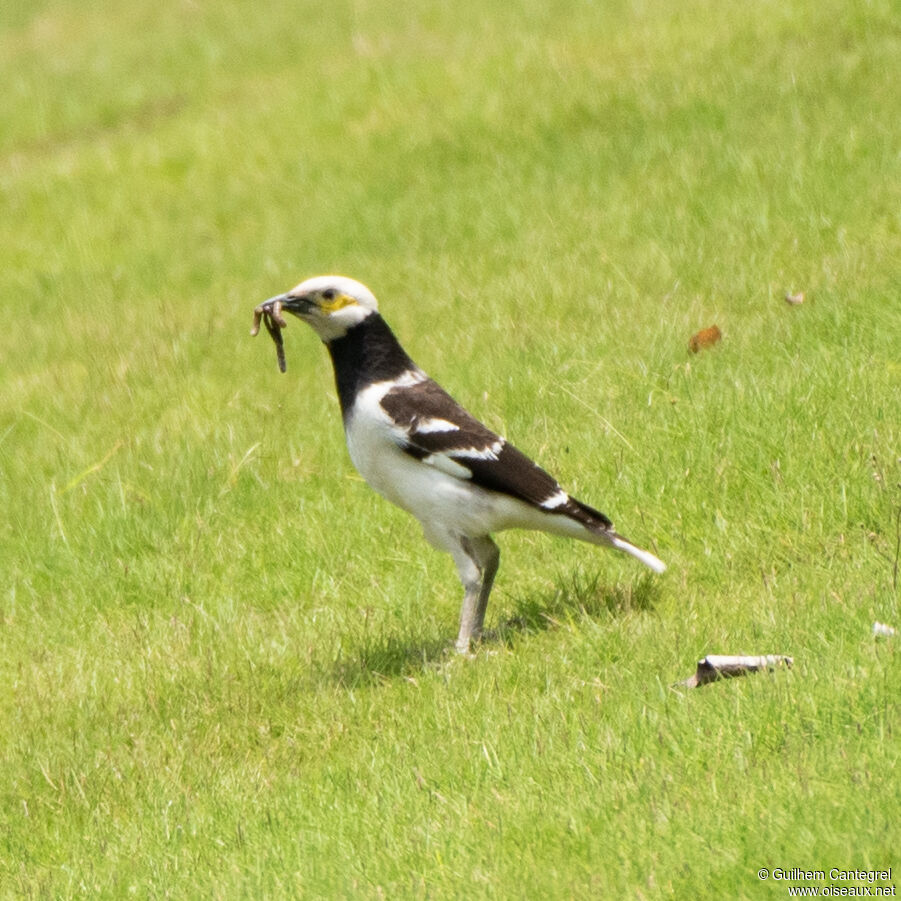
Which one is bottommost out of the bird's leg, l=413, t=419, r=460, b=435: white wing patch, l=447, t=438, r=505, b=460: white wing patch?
the bird's leg

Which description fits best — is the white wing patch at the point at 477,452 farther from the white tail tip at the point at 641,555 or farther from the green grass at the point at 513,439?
the green grass at the point at 513,439

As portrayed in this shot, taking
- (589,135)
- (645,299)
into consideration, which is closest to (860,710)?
(645,299)

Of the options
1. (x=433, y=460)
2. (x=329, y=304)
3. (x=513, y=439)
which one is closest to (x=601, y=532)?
(x=433, y=460)

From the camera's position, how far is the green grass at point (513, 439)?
488 cm

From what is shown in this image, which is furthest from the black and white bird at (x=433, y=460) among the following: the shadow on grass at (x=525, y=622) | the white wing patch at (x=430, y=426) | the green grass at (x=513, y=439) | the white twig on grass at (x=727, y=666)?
the white twig on grass at (x=727, y=666)

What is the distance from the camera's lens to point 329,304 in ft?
22.0

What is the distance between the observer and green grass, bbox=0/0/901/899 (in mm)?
4879

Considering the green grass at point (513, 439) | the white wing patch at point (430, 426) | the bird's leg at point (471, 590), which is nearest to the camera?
the green grass at point (513, 439)

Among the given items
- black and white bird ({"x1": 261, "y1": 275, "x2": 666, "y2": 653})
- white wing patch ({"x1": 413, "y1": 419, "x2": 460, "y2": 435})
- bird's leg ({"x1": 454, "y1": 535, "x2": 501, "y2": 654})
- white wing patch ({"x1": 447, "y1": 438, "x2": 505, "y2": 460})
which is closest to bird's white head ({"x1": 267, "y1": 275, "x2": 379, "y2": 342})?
black and white bird ({"x1": 261, "y1": 275, "x2": 666, "y2": 653})

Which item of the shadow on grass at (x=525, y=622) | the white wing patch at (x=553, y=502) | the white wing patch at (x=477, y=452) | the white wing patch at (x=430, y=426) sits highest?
the white wing patch at (x=430, y=426)

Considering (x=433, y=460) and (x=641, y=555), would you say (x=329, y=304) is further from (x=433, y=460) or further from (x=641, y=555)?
(x=641, y=555)

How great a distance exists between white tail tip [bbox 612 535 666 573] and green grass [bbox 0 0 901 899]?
0.48 feet

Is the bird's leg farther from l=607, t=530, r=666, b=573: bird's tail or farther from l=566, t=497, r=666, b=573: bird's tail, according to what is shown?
l=607, t=530, r=666, b=573: bird's tail

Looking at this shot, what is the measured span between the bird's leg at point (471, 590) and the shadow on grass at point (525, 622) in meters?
0.08
